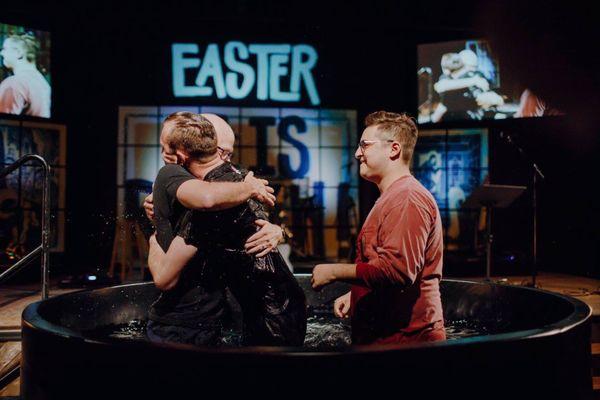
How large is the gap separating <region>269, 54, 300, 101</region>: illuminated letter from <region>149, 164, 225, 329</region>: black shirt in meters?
7.31

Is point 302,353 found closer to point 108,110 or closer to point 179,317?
point 179,317

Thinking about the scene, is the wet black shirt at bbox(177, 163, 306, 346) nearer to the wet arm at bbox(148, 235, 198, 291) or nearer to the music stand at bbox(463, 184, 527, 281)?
the wet arm at bbox(148, 235, 198, 291)

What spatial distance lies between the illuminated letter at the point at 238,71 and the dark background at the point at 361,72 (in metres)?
0.15

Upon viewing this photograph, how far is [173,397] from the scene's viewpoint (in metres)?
1.66

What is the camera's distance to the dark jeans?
230 cm

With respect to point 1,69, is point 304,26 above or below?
above

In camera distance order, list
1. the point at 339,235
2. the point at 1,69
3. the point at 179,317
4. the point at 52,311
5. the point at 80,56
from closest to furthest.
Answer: the point at 179,317 < the point at 52,311 < the point at 1,69 < the point at 80,56 < the point at 339,235

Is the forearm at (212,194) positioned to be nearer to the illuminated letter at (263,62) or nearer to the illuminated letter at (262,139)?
the illuminated letter at (263,62)

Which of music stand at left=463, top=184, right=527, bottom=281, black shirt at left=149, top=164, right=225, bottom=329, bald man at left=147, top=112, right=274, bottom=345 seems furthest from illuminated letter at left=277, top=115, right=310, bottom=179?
black shirt at left=149, top=164, right=225, bottom=329

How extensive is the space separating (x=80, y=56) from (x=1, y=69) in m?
1.30

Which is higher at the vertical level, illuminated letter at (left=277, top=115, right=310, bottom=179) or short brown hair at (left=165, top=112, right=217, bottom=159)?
illuminated letter at (left=277, top=115, right=310, bottom=179)

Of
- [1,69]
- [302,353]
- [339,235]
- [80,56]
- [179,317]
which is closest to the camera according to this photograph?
[302,353]

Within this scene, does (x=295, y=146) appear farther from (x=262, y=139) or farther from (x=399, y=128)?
(x=399, y=128)

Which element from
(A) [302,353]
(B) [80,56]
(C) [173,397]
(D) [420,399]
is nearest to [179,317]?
(C) [173,397]
